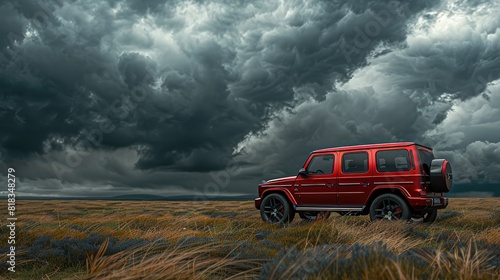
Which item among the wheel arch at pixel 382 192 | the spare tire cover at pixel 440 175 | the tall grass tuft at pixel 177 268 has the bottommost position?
the tall grass tuft at pixel 177 268

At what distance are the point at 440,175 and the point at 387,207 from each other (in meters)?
1.44

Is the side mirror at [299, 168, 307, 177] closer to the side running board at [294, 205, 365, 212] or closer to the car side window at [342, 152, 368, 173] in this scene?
the side running board at [294, 205, 365, 212]

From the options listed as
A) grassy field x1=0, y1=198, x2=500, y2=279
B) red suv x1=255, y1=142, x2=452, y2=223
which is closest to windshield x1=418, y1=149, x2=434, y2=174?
red suv x1=255, y1=142, x2=452, y2=223

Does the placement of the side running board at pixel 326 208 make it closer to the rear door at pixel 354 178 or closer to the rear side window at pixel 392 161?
the rear door at pixel 354 178

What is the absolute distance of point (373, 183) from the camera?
10.5 metres

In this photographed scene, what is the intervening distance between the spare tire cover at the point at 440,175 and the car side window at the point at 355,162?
157 centimetres

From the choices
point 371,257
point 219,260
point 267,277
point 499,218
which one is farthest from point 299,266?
point 499,218

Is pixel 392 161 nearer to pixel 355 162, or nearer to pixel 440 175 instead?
pixel 355 162

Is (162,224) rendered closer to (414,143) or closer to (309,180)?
(309,180)

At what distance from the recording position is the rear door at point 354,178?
10586 millimetres

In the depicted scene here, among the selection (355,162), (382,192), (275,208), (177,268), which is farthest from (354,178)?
(177,268)

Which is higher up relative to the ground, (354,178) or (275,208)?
(354,178)

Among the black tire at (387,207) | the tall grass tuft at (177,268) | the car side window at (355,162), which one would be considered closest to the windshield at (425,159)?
the black tire at (387,207)

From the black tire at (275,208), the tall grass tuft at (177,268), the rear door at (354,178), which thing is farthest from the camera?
the black tire at (275,208)
